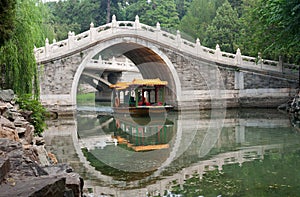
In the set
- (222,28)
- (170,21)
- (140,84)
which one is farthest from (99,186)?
(170,21)

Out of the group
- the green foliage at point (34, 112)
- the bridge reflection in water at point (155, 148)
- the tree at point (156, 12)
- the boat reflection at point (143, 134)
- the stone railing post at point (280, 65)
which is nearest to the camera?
the bridge reflection in water at point (155, 148)

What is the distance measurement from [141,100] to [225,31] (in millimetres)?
8476

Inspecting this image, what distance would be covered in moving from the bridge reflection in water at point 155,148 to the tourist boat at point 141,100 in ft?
8.01

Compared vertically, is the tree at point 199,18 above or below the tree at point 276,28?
above

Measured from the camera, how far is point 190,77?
18.2m

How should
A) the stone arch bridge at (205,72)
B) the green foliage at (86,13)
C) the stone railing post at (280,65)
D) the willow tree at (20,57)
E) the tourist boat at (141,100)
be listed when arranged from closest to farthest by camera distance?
the willow tree at (20,57), the tourist boat at (141,100), the stone arch bridge at (205,72), the stone railing post at (280,65), the green foliage at (86,13)

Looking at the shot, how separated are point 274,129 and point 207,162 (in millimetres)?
4747

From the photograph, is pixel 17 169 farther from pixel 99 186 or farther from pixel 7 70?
pixel 7 70

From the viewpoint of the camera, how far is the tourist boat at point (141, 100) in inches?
620

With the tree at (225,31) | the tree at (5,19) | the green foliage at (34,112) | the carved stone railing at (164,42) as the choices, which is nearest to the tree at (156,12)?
the tree at (225,31)

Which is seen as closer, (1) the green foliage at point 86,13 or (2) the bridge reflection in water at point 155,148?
(2) the bridge reflection in water at point 155,148

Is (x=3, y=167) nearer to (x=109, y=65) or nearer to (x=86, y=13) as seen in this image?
(x=109, y=65)

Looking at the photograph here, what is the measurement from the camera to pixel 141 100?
1702 cm

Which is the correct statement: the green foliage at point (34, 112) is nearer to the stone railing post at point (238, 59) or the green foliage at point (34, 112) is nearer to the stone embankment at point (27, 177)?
the stone embankment at point (27, 177)
